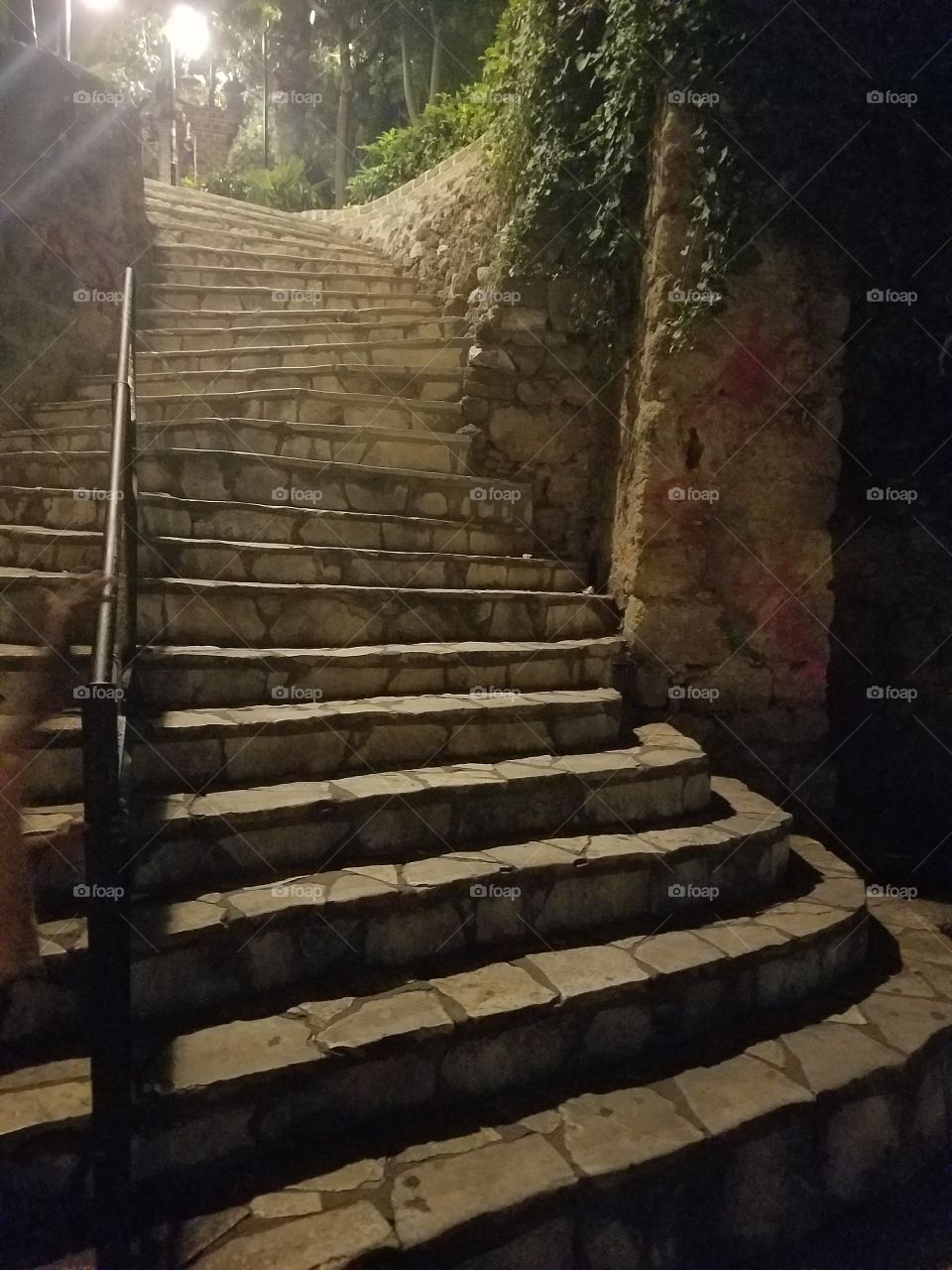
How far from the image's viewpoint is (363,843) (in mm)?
2664

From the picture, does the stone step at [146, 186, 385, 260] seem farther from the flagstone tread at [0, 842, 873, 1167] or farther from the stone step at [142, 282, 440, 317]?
the flagstone tread at [0, 842, 873, 1167]

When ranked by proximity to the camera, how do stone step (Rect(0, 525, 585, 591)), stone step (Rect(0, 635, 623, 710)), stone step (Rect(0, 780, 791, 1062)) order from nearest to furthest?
stone step (Rect(0, 780, 791, 1062)) < stone step (Rect(0, 635, 623, 710)) < stone step (Rect(0, 525, 585, 591))

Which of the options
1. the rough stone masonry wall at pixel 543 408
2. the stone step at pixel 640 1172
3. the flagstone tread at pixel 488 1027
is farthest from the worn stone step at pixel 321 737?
the rough stone masonry wall at pixel 543 408

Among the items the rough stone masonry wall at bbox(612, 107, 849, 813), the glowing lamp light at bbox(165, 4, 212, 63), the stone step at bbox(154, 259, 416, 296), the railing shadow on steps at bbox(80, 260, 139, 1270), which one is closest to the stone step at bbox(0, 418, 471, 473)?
the rough stone masonry wall at bbox(612, 107, 849, 813)

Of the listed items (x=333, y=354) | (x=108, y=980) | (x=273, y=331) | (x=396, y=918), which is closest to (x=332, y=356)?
(x=333, y=354)

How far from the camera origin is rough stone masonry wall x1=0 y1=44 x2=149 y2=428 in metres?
4.97

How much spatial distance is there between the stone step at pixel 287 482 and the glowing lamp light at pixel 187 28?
17.9 metres

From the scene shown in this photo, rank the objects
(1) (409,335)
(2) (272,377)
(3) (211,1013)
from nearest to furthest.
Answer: (3) (211,1013) < (2) (272,377) < (1) (409,335)

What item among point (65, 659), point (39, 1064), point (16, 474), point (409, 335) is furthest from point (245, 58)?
point (39, 1064)

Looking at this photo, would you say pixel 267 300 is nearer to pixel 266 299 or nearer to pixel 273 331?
pixel 266 299

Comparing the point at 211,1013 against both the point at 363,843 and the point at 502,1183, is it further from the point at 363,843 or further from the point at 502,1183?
the point at 502,1183

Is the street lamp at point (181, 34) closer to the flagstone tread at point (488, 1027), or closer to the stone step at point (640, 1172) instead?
the flagstone tread at point (488, 1027)

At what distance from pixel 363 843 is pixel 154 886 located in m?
0.65

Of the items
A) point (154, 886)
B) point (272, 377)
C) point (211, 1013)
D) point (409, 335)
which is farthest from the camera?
point (409, 335)
